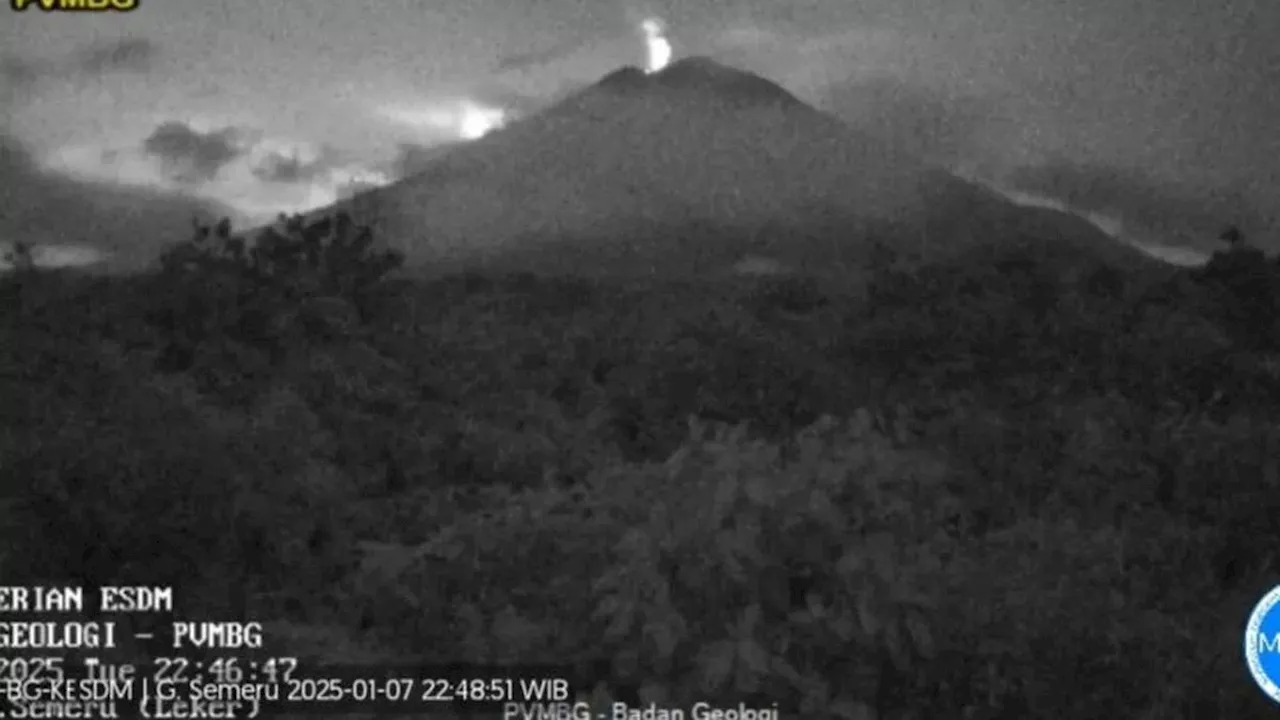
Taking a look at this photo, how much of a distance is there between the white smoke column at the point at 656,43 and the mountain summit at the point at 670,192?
9 centimetres

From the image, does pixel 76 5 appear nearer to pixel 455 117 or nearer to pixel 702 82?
pixel 455 117

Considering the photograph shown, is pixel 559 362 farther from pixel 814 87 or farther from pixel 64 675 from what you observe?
pixel 64 675

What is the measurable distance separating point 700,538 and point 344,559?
3.94 ft

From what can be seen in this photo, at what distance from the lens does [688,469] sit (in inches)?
137

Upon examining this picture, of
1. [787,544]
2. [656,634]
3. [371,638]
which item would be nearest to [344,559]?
[371,638]

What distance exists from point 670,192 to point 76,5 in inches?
81.6

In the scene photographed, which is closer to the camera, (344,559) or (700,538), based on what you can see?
(700,538)

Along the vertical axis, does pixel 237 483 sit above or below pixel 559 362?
below

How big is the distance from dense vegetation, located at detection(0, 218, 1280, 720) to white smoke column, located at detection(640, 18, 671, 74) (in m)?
0.80

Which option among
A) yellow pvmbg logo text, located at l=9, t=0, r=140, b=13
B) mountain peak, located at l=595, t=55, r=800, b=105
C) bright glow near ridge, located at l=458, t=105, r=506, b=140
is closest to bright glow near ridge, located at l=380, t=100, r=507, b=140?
bright glow near ridge, located at l=458, t=105, r=506, b=140

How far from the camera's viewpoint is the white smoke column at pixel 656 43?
397 cm

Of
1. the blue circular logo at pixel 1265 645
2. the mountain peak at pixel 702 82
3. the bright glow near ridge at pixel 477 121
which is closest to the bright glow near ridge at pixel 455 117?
the bright glow near ridge at pixel 477 121

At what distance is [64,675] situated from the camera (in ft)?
11.1

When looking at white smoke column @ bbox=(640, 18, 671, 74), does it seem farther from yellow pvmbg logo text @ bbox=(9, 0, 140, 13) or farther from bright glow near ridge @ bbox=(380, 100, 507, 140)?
yellow pvmbg logo text @ bbox=(9, 0, 140, 13)
